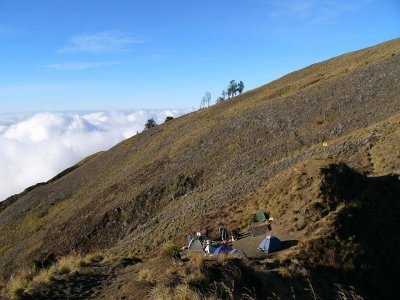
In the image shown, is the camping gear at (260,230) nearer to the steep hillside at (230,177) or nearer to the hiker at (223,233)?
the steep hillside at (230,177)

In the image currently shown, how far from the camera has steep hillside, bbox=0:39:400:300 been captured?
24.6m

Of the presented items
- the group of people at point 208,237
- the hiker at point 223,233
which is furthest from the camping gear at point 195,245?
the hiker at point 223,233

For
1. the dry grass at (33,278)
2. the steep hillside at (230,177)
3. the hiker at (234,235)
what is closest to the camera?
the dry grass at (33,278)

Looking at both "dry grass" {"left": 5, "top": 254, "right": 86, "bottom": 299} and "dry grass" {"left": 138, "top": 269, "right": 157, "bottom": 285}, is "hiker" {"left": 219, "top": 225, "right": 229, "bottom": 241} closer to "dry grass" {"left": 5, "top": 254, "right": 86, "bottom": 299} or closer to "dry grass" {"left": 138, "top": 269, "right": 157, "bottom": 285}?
"dry grass" {"left": 5, "top": 254, "right": 86, "bottom": 299}

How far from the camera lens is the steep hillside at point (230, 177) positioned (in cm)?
2459

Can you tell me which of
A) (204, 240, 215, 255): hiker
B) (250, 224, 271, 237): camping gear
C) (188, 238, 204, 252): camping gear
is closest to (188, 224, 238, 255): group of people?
(204, 240, 215, 255): hiker

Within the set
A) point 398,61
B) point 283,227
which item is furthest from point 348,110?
point 283,227

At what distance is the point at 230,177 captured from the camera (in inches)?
1753

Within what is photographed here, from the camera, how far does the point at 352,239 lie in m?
19.0

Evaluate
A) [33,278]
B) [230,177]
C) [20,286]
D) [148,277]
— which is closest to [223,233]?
[148,277]

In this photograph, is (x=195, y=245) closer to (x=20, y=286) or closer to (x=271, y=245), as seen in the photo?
(x=271, y=245)

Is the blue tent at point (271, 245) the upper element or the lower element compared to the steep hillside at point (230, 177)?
lower

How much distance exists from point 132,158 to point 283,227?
58.4 meters

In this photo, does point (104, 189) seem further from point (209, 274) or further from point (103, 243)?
point (209, 274)
